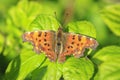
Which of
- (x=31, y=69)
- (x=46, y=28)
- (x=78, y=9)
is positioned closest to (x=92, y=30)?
(x=46, y=28)

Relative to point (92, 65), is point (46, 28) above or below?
→ above

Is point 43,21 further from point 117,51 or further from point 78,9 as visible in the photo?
point 78,9

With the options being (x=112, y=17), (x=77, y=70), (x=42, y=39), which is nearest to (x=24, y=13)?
(x=42, y=39)

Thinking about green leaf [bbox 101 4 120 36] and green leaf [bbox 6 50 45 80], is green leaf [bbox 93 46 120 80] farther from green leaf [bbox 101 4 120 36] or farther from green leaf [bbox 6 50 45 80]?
green leaf [bbox 6 50 45 80]

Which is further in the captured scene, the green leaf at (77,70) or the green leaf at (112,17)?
the green leaf at (112,17)

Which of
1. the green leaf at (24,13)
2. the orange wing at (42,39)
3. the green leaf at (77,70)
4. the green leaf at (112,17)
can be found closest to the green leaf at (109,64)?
the green leaf at (77,70)

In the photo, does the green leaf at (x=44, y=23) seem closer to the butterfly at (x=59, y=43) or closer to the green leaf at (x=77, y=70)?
the butterfly at (x=59, y=43)

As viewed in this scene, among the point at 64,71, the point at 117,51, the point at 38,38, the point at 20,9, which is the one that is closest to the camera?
the point at 64,71
